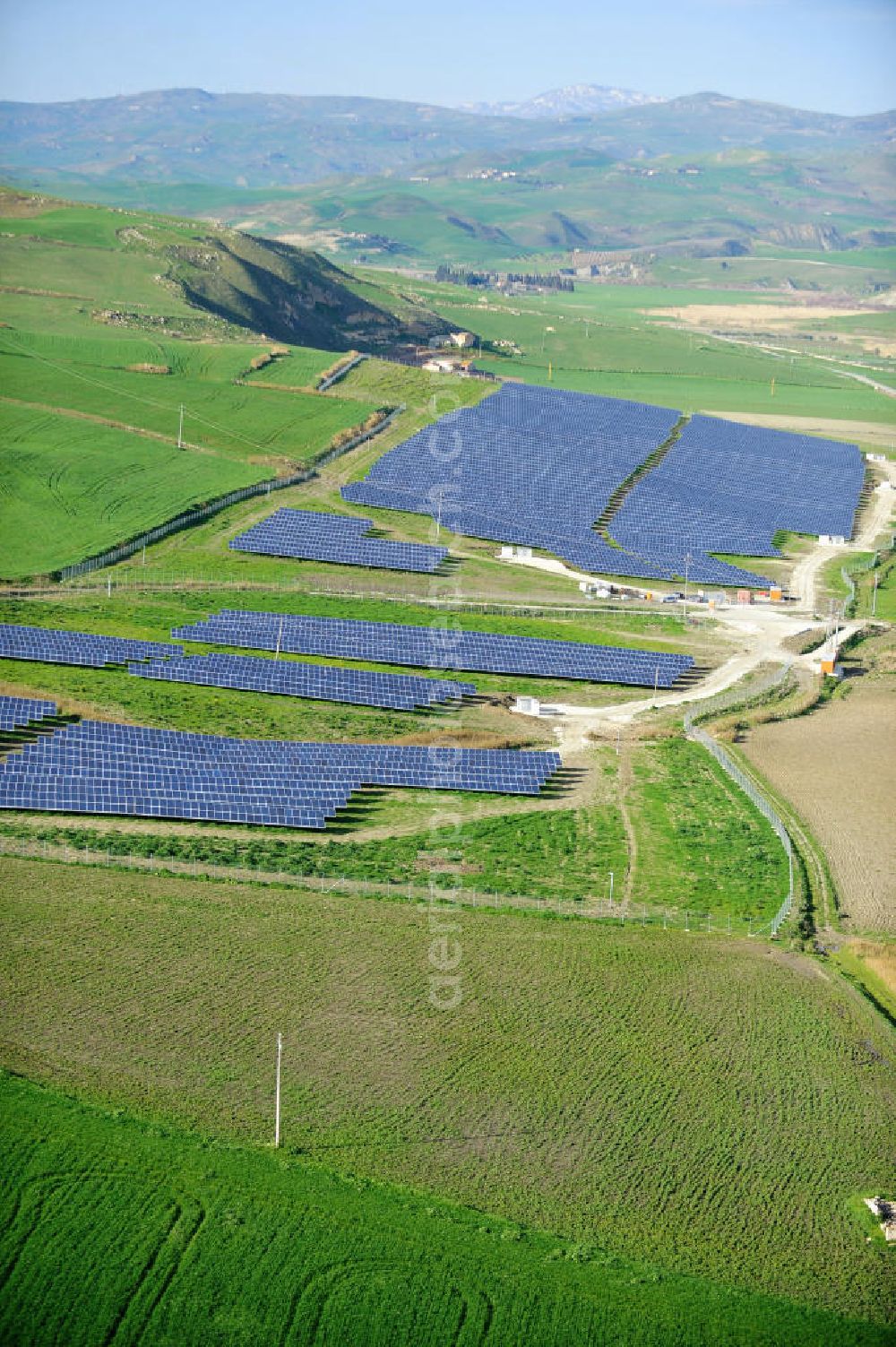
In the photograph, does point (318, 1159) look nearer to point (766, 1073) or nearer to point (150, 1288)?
point (150, 1288)

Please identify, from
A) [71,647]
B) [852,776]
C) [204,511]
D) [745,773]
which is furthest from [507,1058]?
[204,511]

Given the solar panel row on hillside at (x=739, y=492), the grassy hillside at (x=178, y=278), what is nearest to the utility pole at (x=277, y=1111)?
the solar panel row on hillside at (x=739, y=492)

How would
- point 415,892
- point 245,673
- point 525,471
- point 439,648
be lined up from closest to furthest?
point 415,892 < point 245,673 < point 439,648 < point 525,471

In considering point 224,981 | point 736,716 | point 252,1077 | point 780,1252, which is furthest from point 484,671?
point 780,1252

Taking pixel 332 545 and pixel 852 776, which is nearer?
pixel 852 776

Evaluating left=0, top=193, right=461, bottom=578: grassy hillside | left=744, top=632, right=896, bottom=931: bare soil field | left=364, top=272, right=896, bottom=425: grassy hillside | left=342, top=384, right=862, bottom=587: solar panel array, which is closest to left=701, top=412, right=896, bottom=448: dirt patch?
left=364, top=272, right=896, bottom=425: grassy hillside

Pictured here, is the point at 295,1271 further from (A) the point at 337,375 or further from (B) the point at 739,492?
(A) the point at 337,375
